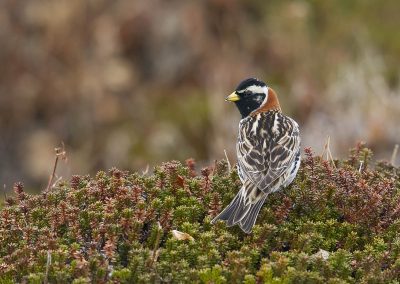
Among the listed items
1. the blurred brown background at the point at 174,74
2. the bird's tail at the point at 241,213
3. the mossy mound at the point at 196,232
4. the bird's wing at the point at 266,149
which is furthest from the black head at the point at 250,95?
the blurred brown background at the point at 174,74

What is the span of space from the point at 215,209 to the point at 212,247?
28.6 inches

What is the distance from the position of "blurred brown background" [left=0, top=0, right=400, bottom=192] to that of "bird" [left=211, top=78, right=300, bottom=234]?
19.2ft

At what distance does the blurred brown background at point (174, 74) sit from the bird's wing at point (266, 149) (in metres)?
6.38

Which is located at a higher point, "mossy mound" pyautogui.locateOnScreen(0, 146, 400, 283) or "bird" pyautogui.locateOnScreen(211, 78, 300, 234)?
"bird" pyautogui.locateOnScreen(211, 78, 300, 234)

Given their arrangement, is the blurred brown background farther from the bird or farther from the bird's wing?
the bird's wing

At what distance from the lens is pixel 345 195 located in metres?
7.32

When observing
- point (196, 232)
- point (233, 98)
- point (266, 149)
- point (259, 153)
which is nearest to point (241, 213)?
point (196, 232)

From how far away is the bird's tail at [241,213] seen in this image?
677 centimetres


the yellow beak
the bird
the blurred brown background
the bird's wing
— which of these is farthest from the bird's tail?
the blurred brown background

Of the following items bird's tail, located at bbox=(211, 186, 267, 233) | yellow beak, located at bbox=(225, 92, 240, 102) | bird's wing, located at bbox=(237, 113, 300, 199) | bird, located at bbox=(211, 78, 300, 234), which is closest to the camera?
bird's tail, located at bbox=(211, 186, 267, 233)

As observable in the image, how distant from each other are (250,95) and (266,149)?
112cm

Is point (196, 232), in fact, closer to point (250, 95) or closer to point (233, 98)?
point (233, 98)

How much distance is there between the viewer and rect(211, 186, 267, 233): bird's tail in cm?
677

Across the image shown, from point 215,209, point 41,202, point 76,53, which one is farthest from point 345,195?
point 76,53
